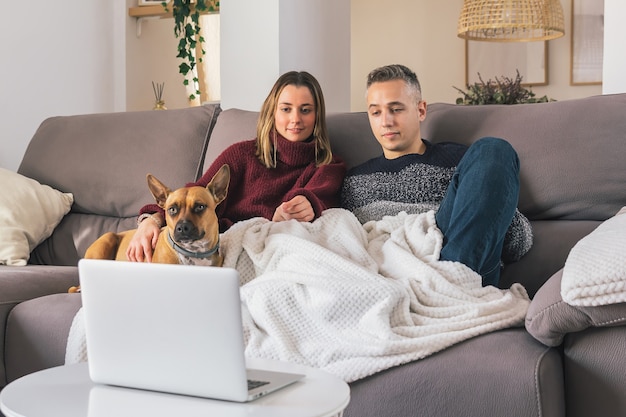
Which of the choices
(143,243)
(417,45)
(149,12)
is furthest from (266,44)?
(417,45)

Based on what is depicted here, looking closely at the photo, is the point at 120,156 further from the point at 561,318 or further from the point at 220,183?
the point at 561,318

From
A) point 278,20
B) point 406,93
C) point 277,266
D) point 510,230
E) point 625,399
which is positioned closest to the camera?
point 625,399

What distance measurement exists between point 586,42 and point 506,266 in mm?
3813

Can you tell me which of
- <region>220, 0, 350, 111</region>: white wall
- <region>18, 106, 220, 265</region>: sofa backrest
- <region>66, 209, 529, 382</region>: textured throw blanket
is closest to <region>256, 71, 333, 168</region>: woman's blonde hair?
<region>18, 106, 220, 265</region>: sofa backrest

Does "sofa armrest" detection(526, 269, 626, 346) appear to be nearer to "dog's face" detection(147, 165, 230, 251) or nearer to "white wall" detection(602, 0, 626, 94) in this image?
"dog's face" detection(147, 165, 230, 251)

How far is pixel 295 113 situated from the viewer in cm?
249

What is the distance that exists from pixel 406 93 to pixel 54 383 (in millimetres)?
1460

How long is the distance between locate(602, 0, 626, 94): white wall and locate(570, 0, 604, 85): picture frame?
2.84 m

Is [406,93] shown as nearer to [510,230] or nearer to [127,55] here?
[510,230]

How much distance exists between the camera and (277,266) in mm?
2002

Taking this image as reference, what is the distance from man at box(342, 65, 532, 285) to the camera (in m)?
1.98

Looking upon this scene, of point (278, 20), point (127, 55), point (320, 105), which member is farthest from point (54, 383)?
point (127, 55)

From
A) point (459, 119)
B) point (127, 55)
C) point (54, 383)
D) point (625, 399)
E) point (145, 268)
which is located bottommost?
point (625, 399)

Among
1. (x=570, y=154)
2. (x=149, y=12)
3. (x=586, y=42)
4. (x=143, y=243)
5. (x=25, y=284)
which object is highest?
(x=149, y=12)
